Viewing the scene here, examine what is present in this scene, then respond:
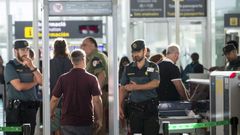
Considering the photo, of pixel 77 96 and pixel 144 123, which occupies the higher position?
pixel 77 96

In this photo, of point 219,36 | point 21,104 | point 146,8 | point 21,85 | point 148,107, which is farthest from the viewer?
point 219,36

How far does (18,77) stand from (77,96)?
1492 millimetres

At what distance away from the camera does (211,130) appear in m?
7.00

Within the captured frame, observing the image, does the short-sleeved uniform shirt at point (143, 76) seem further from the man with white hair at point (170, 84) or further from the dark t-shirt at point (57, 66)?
the man with white hair at point (170, 84)

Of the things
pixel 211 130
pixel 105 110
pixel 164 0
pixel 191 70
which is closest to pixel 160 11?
pixel 164 0

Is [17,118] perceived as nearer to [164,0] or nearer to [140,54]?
[140,54]

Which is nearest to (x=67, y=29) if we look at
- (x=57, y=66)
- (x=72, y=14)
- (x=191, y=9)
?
(x=191, y=9)

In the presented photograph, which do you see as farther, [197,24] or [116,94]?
[197,24]

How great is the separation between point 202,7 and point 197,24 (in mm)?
501

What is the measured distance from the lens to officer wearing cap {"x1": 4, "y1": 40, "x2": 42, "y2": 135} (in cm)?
755

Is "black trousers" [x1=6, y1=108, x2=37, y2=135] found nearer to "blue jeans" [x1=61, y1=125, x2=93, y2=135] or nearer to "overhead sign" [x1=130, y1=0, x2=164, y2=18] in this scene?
"blue jeans" [x1=61, y1=125, x2=93, y2=135]

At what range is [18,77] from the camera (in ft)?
24.9

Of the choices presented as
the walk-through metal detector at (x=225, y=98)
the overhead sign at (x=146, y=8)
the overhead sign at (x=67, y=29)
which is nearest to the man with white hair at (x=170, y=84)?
the walk-through metal detector at (x=225, y=98)

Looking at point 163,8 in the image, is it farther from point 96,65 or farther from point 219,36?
point 96,65
